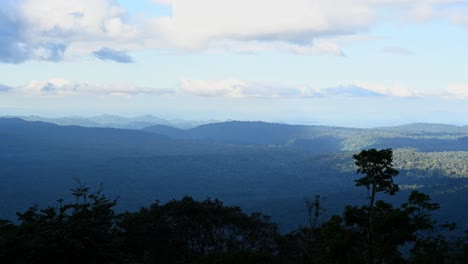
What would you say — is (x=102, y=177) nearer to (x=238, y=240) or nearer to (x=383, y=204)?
(x=238, y=240)

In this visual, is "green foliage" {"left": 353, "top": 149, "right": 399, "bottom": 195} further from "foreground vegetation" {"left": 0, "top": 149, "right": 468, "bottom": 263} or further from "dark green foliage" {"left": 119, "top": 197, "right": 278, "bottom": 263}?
"dark green foliage" {"left": 119, "top": 197, "right": 278, "bottom": 263}

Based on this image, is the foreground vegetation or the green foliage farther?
the foreground vegetation

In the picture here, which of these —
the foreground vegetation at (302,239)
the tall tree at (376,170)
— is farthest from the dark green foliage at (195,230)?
the tall tree at (376,170)

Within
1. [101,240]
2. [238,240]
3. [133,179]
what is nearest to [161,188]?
[133,179]

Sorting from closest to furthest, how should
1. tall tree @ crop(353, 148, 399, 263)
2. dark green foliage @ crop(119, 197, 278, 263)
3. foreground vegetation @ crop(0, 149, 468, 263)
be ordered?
tall tree @ crop(353, 148, 399, 263) < foreground vegetation @ crop(0, 149, 468, 263) < dark green foliage @ crop(119, 197, 278, 263)

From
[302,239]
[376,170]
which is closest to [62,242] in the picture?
[302,239]

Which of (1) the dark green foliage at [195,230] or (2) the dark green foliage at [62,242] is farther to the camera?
(1) the dark green foliage at [195,230]

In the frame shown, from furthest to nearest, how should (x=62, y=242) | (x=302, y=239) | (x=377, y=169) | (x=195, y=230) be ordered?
(x=195, y=230) < (x=302, y=239) < (x=62, y=242) < (x=377, y=169)

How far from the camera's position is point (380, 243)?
2266cm

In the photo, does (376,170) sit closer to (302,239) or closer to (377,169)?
(377,169)

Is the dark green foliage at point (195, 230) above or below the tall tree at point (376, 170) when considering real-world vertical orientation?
below

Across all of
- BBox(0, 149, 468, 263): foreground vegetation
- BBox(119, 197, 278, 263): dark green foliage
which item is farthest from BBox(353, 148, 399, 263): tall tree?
BBox(119, 197, 278, 263): dark green foliage

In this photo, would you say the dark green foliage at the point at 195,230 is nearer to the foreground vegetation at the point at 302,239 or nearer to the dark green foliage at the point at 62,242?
the foreground vegetation at the point at 302,239

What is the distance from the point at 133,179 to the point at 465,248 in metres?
173
